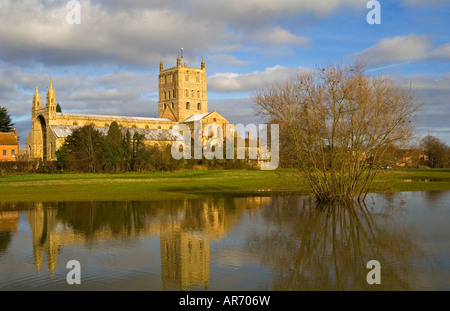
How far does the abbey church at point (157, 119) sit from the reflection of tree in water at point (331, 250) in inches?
2735

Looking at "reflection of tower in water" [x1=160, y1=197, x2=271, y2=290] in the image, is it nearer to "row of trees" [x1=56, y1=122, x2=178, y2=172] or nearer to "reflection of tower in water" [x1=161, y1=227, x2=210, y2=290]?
"reflection of tower in water" [x1=161, y1=227, x2=210, y2=290]

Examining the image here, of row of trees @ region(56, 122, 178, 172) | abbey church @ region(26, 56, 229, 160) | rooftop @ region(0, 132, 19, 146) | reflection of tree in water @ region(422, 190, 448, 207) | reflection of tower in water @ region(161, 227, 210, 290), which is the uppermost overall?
abbey church @ region(26, 56, 229, 160)

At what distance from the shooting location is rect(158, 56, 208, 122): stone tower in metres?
124

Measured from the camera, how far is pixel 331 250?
48.1ft

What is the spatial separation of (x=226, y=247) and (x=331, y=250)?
3218 mm

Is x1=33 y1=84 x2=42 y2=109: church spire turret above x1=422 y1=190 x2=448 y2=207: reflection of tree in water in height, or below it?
above

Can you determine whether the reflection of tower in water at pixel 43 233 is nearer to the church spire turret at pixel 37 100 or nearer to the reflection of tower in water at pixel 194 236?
the reflection of tower in water at pixel 194 236

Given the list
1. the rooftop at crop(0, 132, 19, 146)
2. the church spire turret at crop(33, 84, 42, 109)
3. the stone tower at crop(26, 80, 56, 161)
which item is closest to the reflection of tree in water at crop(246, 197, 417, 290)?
the stone tower at crop(26, 80, 56, 161)

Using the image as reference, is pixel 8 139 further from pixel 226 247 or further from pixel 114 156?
pixel 226 247

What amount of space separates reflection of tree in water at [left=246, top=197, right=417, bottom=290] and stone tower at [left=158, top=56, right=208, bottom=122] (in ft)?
337

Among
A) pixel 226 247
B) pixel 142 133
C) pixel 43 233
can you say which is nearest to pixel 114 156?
pixel 142 133

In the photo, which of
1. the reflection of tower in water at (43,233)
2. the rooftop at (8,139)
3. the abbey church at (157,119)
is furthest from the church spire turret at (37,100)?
the reflection of tower in water at (43,233)
